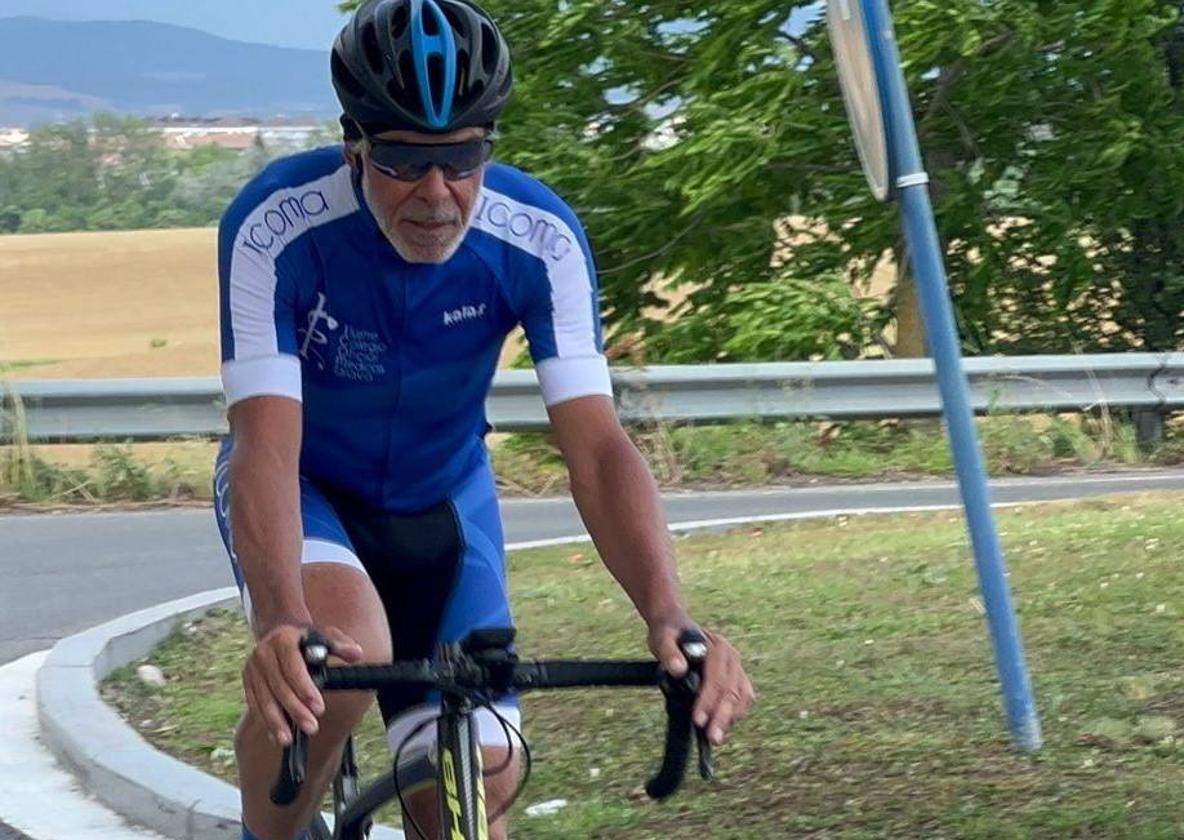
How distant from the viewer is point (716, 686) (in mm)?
2938

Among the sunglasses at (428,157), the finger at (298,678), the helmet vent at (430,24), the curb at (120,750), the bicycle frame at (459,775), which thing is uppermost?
the helmet vent at (430,24)

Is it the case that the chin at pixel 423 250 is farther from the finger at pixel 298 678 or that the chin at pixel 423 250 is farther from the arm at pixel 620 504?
the finger at pixel 298 678

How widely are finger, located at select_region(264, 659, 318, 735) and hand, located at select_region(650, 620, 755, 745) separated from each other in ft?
1.66

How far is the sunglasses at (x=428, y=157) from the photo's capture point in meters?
3.32

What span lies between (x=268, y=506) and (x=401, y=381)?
51 centimetres

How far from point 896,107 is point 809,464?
819 cm

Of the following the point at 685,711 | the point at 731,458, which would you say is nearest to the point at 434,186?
the point at 685,711

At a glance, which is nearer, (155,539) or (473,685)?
(473,685)

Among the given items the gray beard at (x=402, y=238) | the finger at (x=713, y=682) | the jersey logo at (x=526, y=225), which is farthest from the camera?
the jersey logo at (x=526, y=225)

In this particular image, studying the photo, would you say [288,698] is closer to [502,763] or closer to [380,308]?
[502,763]

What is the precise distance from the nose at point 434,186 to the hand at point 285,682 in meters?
0.83

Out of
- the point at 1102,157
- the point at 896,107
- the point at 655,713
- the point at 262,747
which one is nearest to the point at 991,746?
the point at 655,713

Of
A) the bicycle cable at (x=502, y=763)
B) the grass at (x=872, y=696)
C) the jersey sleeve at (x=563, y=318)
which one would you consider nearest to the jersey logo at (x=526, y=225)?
the jersey sleeve at (x=563, y=318)

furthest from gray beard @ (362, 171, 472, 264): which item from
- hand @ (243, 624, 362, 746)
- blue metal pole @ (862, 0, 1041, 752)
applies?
blue metal pole @ (862, 0, 1041, 752)
